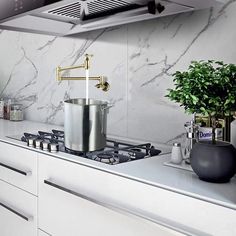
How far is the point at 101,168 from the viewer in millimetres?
1187

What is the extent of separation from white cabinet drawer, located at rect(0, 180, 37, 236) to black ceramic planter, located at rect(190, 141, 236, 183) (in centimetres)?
84

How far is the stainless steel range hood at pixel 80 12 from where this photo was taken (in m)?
1.40

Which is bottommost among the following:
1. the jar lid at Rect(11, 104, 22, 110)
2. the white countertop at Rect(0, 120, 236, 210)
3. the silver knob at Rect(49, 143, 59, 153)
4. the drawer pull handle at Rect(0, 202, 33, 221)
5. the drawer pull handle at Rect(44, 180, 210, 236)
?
the drawer pull handle at Rect(0, 202, 33, 221)

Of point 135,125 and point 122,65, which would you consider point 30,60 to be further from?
point 135,125

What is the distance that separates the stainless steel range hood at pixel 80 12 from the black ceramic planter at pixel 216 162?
62 centimetres

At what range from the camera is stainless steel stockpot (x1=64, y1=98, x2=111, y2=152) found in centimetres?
140

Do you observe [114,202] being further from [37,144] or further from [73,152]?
[37,144]

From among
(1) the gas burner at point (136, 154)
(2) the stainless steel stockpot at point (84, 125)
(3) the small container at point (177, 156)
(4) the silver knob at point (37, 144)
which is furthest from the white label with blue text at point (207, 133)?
(4) the silver knob at point (37, 144)

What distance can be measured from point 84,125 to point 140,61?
1.79 feet

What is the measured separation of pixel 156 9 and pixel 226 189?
0.82m

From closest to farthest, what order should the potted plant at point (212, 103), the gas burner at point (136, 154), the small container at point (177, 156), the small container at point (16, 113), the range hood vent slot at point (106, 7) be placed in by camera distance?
the potted plant at point (212, 103)
the small container at point (177, 156)
the gas burner at point (136, 154)
the range hood vent slot at point (106, 7)
the small container at point (16, 113)

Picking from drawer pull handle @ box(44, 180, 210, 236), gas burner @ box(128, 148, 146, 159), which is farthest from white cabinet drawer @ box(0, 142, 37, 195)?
gas burner @ box(128, 148, 146, 159)

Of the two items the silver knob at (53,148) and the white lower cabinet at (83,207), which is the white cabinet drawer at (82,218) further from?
the silver knob at (53,148)

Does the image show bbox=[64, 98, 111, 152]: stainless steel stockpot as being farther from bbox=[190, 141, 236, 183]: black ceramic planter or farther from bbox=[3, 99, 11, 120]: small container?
bbox=[3, 99, 11, 120]: small container
